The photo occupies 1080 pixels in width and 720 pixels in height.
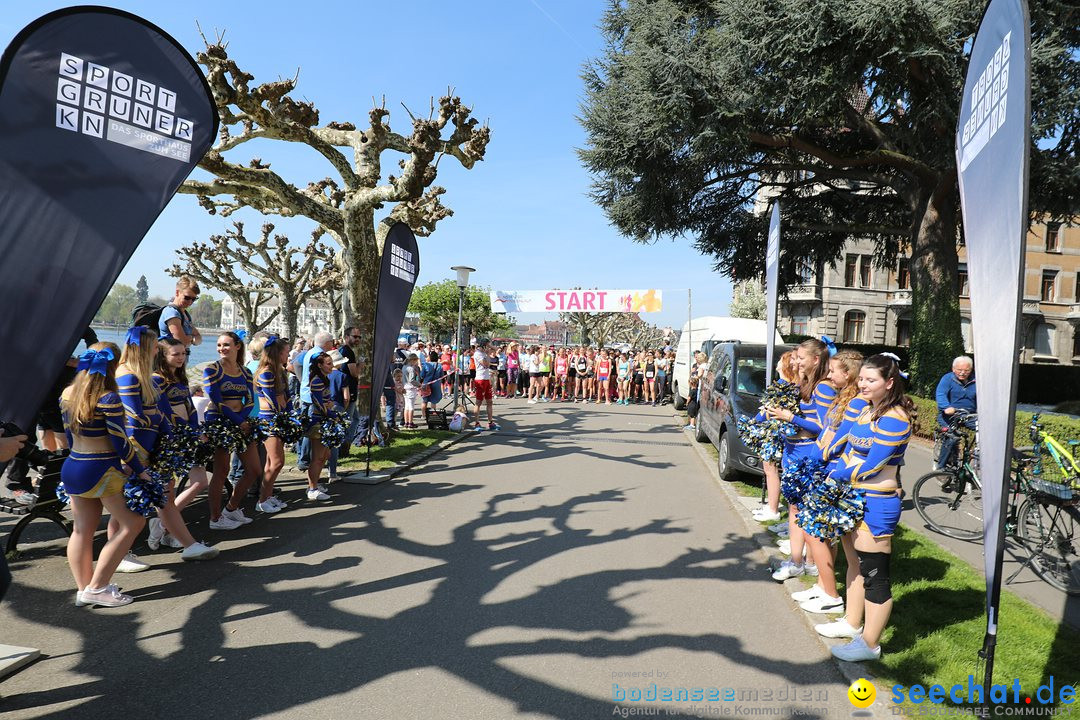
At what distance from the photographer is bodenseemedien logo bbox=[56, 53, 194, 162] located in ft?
12.9

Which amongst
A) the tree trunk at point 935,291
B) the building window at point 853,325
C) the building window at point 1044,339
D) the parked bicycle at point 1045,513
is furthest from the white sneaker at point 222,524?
the building window at point 1044,339

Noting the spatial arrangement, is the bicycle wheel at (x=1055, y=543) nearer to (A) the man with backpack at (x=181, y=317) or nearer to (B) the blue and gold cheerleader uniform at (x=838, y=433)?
(B) the blue and gold cheerleader uniform at (x=838, y=433)

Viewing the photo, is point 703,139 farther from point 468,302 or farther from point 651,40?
point 468,302

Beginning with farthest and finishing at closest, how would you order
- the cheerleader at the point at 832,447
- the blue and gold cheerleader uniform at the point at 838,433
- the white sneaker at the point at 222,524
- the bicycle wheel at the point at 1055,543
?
the white sneaker at the point at 222,524, the bicycle wheel at the point at 1055,543, the cheerleader at the point at 832,447, the blue and gold cheerleader uniform at the point at 838,433

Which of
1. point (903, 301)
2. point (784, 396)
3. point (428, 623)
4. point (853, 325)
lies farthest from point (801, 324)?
point (428, 623)

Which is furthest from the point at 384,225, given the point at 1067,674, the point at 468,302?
the point at 468,302

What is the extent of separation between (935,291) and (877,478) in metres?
16.2

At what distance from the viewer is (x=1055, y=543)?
518 centimetres

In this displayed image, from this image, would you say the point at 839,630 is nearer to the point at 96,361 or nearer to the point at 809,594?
the point at 809,594

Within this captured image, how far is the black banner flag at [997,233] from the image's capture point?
2.72 metres

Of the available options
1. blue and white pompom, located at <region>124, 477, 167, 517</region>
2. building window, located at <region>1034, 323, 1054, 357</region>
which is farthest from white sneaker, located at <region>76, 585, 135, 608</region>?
building window, located at <region>1034, 323, 1054, 357</region>

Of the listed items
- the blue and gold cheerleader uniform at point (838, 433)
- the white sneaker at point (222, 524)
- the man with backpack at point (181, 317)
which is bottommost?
the white sneaker at point (222, 524)

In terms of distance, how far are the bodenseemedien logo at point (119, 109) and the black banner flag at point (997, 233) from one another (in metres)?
5.23

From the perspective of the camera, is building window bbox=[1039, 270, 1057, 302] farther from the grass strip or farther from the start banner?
the grass strip
